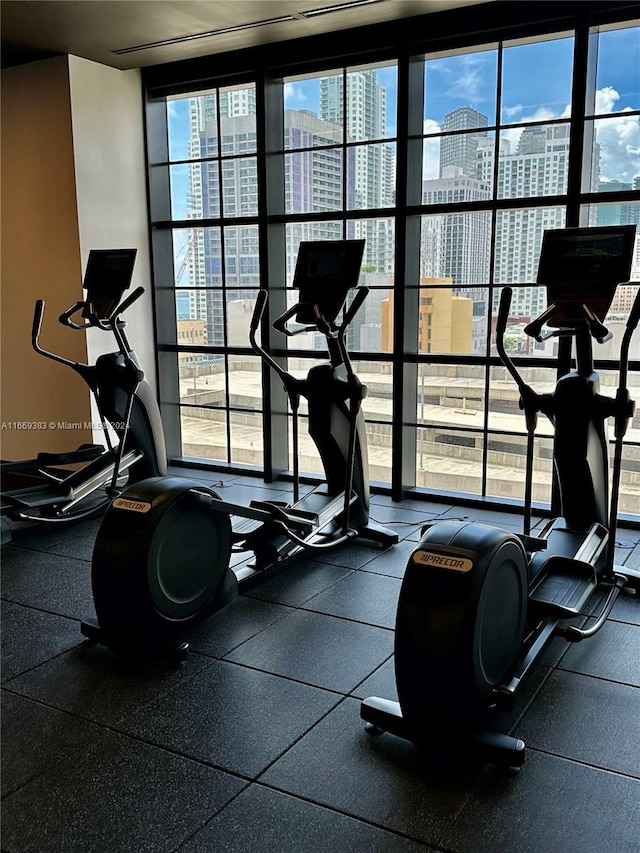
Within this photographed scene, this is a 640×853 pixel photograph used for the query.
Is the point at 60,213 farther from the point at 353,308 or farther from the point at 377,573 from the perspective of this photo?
the point at 377,573

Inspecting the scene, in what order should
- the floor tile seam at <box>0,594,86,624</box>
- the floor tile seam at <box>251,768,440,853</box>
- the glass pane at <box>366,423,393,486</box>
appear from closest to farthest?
the floor tile seam at <box>251,768,440,853</box> → the floor tile seam at <box>0,594,86,624</box> → the glass pane at <box>366,423,393,486</box>

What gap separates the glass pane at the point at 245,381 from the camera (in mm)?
6496

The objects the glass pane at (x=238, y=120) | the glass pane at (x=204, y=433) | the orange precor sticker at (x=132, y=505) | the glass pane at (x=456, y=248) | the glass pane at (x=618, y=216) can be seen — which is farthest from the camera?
the glass pane at (x=204, y=433)

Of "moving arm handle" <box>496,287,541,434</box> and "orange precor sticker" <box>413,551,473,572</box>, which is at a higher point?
"moving arm handle" <box>496,287,541,434</box>

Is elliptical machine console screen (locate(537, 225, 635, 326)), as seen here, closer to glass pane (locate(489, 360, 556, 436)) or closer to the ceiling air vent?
glass pane (locate(489, 360, 556, 436))

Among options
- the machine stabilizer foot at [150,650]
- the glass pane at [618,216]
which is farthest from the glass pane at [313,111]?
the machine stabilizer foot at [150,650]

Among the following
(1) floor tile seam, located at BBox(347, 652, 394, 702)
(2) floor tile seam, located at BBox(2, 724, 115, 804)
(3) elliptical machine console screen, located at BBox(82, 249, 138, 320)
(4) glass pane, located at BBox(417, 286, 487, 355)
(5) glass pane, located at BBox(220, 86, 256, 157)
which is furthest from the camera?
(5) glass pane, located at BBox(220, 86, 256, 157)

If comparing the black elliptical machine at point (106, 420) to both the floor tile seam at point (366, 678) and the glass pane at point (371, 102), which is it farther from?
the floor tile seam at point (366, 678)

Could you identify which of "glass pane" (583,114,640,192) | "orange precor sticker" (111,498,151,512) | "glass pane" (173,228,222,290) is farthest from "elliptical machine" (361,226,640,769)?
"glass pane" (173,228,222,290)

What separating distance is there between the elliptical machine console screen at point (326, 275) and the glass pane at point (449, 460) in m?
1.75

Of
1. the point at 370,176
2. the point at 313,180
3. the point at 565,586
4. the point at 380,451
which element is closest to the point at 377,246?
the point at 370,176

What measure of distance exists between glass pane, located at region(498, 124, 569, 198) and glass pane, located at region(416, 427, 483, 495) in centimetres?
180

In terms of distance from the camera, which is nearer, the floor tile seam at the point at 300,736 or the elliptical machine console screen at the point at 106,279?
the floor tile seam at the point at 300,736

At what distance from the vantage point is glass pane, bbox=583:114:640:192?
15.9 feet
